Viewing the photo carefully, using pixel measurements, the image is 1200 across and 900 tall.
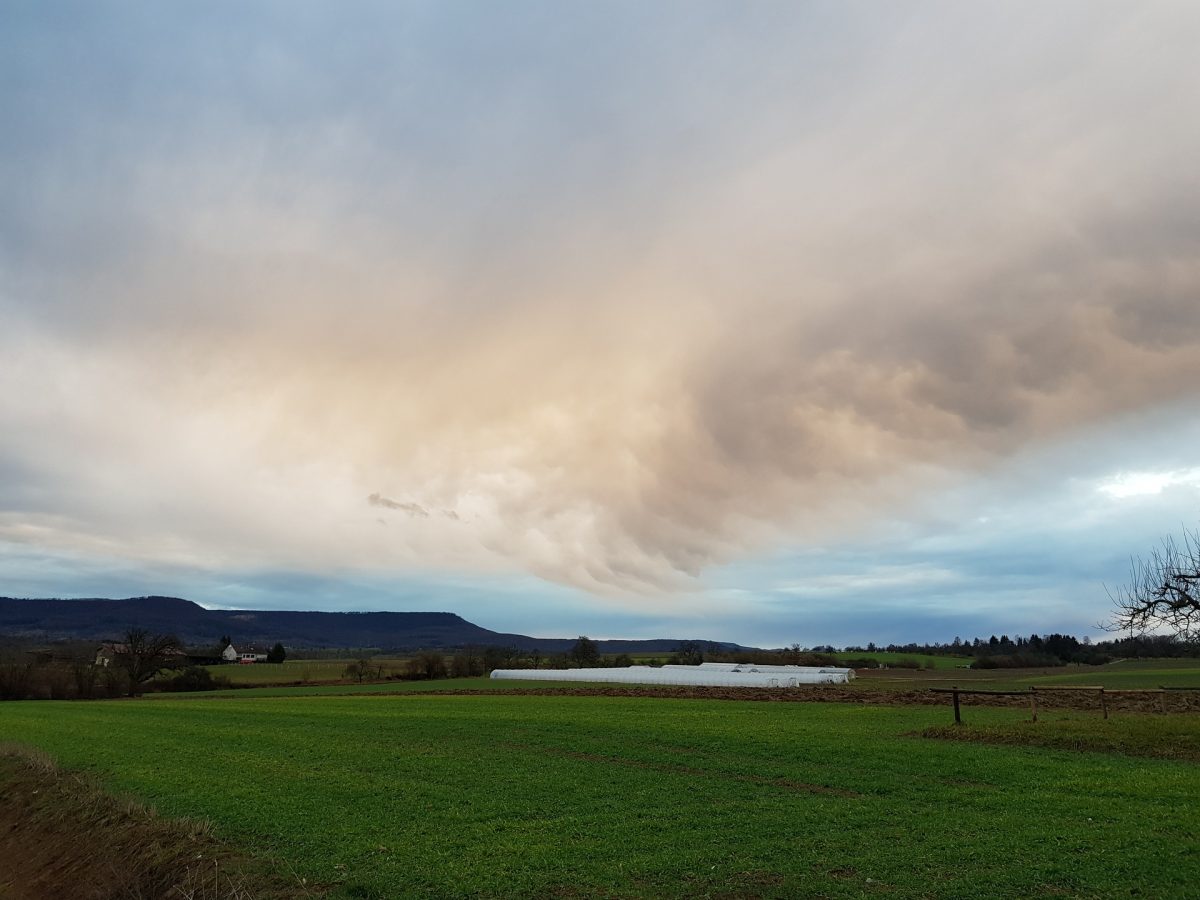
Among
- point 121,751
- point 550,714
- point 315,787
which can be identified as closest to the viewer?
point 315,787

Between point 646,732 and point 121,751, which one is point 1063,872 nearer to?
point 646,732

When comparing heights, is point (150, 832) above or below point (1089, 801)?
below

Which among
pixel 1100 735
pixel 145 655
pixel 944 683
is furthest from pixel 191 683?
pixel 1100 735

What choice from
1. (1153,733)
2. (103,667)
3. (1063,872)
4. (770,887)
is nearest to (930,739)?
(1153,733)

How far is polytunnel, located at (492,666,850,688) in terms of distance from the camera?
85.2 meters

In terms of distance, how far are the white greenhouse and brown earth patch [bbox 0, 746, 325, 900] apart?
66.5m

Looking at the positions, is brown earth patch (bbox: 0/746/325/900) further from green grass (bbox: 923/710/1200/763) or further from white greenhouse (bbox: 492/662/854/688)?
white greenhouse (bbox: 492/662/854/688)

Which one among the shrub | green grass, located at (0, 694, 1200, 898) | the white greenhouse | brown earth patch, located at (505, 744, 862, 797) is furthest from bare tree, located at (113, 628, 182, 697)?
brown earth patch, located at (505, 744, 862, 797)

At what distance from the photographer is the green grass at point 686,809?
563 inches

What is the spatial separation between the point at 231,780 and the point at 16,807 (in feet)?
27.3

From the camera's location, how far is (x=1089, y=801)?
19.6 m

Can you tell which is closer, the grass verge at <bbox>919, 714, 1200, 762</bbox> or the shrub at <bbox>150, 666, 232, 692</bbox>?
the grass verge at <bbox>919, 714, 1200, 762</bbox>

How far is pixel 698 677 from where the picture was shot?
93688mm

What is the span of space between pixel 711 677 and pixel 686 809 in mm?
74473
